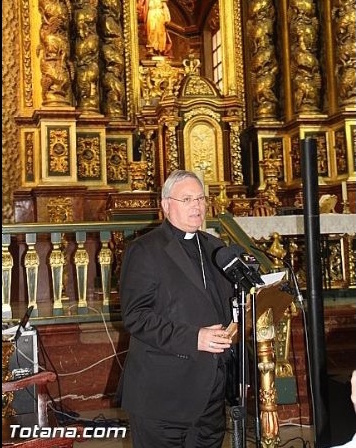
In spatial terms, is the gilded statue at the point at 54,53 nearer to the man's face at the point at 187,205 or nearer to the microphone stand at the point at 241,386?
the man's face at the point at 187,205

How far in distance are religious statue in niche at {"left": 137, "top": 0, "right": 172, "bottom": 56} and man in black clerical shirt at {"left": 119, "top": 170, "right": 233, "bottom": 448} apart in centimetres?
936

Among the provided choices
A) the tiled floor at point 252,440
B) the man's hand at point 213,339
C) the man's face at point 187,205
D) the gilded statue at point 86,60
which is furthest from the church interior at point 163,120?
the man's hand at point 213,339

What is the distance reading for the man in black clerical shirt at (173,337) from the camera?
9.02 ft

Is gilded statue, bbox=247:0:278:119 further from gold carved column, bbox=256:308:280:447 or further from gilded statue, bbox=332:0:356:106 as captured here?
gold carved column, bbox=256:308:280:447

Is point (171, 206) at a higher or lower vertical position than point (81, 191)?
lower

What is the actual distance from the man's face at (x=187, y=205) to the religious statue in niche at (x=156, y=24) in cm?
940

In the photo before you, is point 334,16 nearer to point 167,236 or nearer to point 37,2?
point 37,2

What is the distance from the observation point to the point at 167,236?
298 cm

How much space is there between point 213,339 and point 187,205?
59cm

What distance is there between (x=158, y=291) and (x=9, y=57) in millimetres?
8598

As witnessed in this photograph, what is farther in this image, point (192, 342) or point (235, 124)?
point (235, 124)

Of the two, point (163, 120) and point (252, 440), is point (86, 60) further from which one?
point (252, 440)

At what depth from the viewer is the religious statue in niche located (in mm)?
11812

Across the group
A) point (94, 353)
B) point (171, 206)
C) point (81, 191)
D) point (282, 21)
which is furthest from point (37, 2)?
point (171, 206)
